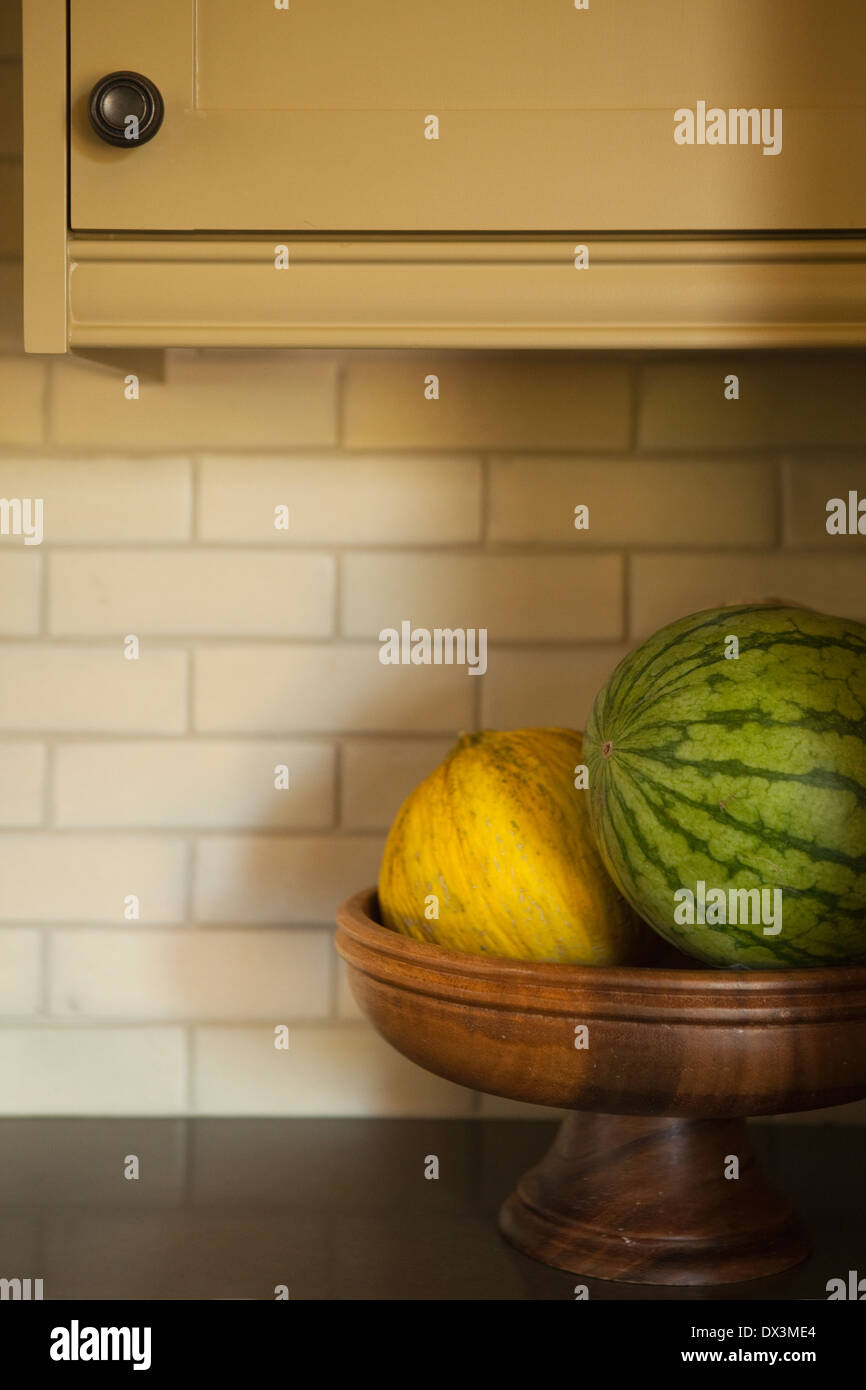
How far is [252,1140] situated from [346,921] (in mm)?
317

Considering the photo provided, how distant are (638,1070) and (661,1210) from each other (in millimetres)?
144

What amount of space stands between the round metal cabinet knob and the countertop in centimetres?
74

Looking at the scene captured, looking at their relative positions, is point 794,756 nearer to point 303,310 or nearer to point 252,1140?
point 303,310

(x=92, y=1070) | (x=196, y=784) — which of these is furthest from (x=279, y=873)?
(x=92, y=1070)

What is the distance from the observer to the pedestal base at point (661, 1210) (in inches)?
30.1

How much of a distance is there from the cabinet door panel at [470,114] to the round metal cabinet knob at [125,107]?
0.04 ft

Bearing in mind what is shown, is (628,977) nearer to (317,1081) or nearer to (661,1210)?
(661,1210)

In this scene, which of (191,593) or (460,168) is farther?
(191,593)

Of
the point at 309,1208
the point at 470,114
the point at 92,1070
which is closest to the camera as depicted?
Answer: the point at 470,114

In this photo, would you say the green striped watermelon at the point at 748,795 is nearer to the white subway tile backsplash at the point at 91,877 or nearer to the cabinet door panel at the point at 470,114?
the cabinet door panel at the point at 470,114

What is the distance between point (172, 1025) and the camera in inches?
42.4

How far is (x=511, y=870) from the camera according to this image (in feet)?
2.50

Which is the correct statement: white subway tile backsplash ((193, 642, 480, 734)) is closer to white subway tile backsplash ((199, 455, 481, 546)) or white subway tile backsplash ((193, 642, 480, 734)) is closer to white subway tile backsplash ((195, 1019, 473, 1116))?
white subway tile backsplash ((199, 455, 481, 546))

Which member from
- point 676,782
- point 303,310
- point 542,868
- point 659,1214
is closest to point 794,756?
point 676,782
